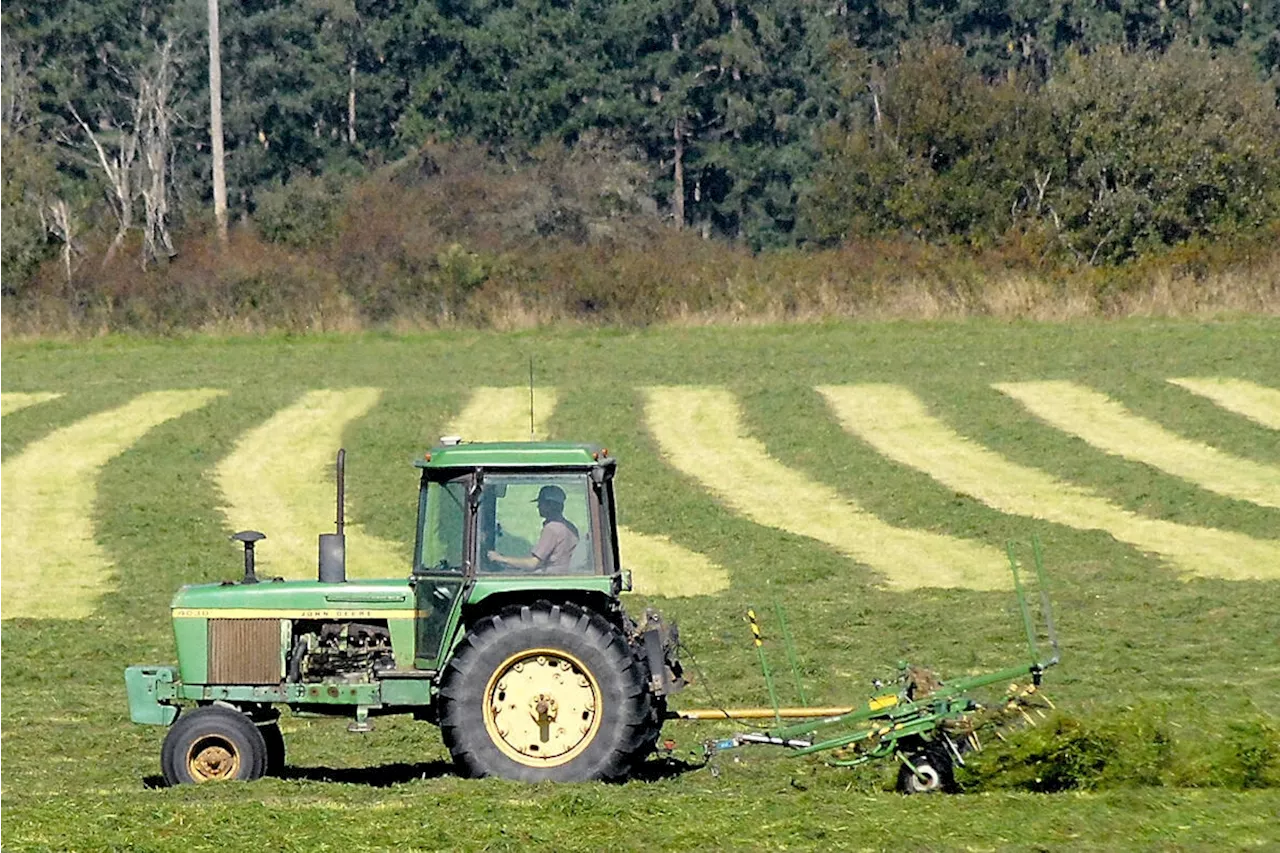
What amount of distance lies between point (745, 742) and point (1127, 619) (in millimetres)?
6873

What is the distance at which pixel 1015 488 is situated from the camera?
24672 millimetres

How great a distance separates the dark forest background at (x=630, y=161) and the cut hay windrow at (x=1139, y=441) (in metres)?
8.72

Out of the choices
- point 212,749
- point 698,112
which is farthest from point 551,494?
point 698,112

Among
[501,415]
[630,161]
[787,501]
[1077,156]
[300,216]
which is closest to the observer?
[787,501]

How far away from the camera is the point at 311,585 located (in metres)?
10.6

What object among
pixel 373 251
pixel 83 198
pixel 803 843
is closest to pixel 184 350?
pixel 373 251

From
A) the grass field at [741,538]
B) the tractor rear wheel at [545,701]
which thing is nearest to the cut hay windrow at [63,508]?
the grass field at [741,538]

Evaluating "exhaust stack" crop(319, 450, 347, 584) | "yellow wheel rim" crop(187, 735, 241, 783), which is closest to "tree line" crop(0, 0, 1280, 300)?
"exhaust stack" crop(319, 450, 347, 584)

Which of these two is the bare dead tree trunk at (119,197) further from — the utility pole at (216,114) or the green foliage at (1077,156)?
the green foliage at (1077,156)

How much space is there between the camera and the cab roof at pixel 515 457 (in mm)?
10367

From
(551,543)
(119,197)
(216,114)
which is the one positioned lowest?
(551,543)

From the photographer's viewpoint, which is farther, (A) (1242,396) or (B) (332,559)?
(A) (1242,396)

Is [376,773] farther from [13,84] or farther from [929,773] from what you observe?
[13,84]

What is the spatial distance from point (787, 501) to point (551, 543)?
14175mm
